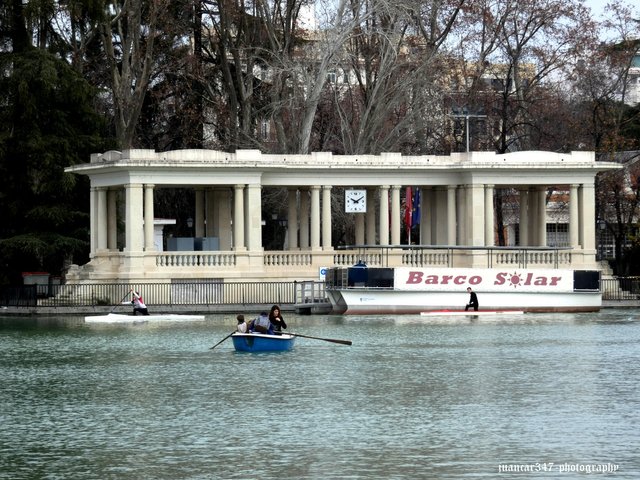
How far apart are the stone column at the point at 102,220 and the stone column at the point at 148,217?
2572mm

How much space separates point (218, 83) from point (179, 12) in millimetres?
5362

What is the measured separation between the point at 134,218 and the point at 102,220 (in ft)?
10.6

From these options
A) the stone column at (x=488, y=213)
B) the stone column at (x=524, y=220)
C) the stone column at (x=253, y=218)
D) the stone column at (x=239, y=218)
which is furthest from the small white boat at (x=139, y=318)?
the stone column at (x=524, y=220)

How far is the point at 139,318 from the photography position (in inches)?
2373

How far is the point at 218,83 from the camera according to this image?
86.8 metres

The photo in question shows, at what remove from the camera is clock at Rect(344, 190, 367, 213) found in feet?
232

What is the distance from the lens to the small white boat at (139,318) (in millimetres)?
59831

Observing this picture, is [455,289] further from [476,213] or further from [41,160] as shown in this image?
[41,160]

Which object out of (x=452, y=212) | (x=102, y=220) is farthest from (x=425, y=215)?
(x=102, y=220)

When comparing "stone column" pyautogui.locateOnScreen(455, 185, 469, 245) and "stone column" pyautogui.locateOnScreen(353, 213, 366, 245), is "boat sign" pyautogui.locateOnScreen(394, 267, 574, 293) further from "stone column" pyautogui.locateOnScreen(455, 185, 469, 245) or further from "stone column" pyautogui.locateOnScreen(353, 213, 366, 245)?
"stone column" pyautogui.locateOnScreen(353, 213, 366, 245)

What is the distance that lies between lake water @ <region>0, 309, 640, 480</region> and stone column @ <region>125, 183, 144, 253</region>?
46.6 ft

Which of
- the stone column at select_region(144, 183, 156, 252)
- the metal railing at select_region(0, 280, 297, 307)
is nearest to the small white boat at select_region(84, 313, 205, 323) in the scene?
the metal railing at select_region(0, 280, 297, 307)

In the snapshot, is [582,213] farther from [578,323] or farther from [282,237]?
[282,237]

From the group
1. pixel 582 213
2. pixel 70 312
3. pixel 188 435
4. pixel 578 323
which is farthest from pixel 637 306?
pixel 188 435
